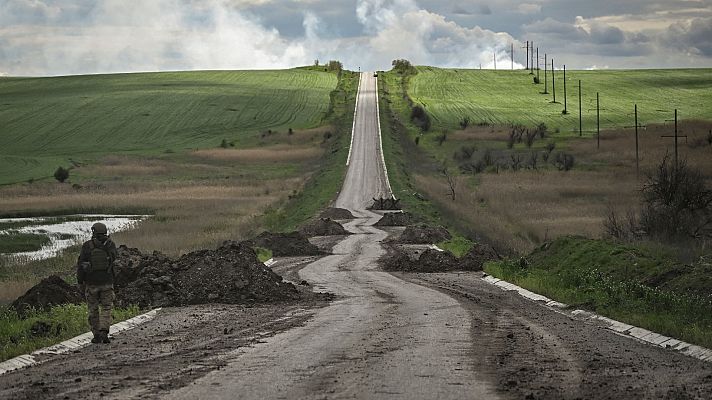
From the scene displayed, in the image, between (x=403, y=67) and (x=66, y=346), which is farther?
(x=403, y=67)

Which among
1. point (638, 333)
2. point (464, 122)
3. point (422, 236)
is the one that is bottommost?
point (422, 236)

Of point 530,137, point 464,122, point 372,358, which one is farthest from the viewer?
point 464,122

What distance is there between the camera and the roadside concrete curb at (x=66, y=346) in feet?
46.9

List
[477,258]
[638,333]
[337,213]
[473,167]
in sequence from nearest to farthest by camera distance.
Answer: [638,333] → [477,258] → [337,213] → [473,167]

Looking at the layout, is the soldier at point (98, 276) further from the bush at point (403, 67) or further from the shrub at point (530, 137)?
the bush at point (403, 67)

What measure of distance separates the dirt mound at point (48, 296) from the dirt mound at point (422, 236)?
23.9 metres

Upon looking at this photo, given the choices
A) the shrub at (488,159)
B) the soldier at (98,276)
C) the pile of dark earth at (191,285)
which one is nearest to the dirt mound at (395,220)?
the pile of dark earth at (191,285)

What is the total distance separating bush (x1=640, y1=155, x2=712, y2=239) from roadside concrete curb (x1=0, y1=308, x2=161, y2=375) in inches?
761

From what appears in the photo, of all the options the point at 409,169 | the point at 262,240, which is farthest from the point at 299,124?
the point at 262,240

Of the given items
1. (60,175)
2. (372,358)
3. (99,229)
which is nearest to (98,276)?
(99,229)

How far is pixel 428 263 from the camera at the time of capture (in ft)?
111

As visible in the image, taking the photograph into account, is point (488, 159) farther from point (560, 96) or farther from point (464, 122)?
point (560, 96)

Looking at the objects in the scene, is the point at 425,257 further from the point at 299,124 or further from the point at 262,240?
the point at 299,124

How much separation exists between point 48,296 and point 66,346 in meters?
6.01
